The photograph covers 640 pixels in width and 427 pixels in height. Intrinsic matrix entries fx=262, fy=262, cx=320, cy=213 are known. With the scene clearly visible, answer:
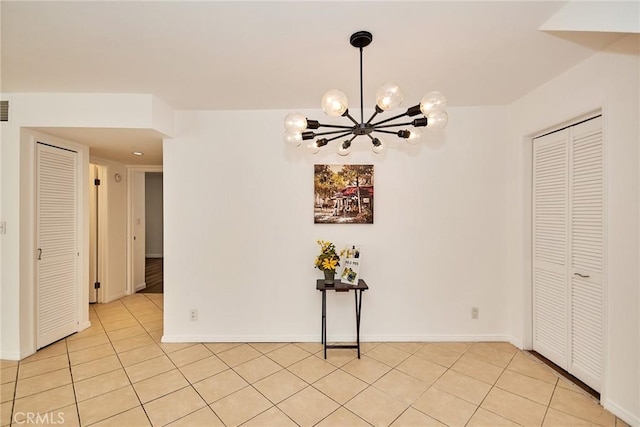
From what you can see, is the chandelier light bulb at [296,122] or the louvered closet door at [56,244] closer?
the chandelier light bulb at [296,122]

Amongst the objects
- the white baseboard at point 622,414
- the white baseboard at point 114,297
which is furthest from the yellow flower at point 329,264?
the white baseboard at point 114,297

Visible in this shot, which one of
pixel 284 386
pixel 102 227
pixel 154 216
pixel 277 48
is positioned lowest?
pixel 284 386

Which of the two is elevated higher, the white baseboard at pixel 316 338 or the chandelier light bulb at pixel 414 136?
the chandelier light bulb at pixel 414 136

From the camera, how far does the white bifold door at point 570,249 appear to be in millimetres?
2043

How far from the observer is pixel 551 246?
2469mm

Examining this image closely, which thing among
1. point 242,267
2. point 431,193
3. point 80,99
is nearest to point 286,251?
point 242,267

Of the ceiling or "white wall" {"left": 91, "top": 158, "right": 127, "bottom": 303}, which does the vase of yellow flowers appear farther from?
"white wall" {"left": 91, "top": 158, "right": 127, "bottom": 303}

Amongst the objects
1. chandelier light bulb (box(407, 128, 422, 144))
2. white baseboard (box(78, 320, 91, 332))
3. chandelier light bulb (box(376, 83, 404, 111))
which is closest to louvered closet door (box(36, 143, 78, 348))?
white baseboard (box(78, 320, 91, 332))

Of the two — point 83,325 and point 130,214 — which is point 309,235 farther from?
point 130,214

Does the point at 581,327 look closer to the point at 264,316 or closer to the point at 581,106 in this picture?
the point at 581,106

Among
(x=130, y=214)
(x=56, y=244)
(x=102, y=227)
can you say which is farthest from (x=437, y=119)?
(x=130, y=214)

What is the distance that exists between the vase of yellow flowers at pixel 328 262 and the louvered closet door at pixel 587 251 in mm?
2043

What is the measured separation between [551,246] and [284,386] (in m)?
2.73

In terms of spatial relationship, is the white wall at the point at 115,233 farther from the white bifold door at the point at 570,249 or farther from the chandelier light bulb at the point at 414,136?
the white bifold door at the point at 570,249
